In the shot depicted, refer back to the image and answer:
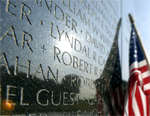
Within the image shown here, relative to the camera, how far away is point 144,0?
12.1 ft

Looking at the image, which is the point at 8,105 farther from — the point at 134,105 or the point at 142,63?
the point at 142,63

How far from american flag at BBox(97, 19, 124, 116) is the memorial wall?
Answer: 105 millimetres

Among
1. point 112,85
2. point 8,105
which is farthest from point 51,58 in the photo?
point 112,85

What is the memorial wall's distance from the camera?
126 centimetres

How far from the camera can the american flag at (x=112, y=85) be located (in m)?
2.80

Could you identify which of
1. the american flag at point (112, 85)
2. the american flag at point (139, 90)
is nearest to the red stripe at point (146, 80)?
the american flag at point (139, 90)

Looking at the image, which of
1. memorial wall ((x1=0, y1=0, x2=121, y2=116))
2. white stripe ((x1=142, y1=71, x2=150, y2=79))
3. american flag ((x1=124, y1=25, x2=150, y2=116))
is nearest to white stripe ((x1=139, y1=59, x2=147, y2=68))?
american flag ((x1=124, y1=25, x2=150, y2=116))

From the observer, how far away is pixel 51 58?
1686 millimetres

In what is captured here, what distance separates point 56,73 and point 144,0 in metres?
3.06

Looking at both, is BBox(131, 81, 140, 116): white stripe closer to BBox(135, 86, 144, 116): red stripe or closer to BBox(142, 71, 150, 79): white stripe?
BBox(135, 86, 144, 116): red stripe

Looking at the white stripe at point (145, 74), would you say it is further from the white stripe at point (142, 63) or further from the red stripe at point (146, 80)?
the white stripe at point (142, 63)

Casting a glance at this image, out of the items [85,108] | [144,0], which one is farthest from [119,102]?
[144,0]

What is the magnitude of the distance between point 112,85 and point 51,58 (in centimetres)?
178

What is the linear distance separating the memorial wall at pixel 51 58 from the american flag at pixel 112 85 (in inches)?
4.1
